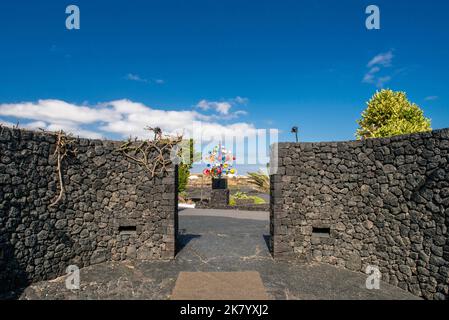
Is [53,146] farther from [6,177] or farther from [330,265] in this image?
[330,265]

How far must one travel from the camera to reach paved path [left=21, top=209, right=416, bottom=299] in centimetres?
530

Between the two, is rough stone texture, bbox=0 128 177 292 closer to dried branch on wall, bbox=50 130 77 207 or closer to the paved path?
dried branch on wall, bbox=50 130 77 207

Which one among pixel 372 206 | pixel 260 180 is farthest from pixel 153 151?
pixel 260 180

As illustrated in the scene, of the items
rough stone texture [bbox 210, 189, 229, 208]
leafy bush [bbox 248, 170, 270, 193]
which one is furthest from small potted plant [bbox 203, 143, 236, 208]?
leafy bush [bbox 248, 170, 270, 193]

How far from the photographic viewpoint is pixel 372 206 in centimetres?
629

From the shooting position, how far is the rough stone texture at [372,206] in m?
5.00

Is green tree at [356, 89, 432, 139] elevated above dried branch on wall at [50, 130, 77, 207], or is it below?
above

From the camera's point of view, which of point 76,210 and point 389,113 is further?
point 389,113

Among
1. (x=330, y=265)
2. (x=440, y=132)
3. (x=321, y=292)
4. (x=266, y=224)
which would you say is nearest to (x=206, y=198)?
(x=266, y=224)

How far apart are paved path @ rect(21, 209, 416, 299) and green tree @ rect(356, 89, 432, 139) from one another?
10.5 metres

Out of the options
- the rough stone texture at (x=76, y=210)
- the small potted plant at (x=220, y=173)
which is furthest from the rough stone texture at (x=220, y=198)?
the rough stone texture at (x=76, y=210)

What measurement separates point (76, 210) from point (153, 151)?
8.26ft

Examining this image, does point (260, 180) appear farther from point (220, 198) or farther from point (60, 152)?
point (60, 152)
